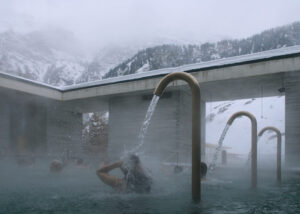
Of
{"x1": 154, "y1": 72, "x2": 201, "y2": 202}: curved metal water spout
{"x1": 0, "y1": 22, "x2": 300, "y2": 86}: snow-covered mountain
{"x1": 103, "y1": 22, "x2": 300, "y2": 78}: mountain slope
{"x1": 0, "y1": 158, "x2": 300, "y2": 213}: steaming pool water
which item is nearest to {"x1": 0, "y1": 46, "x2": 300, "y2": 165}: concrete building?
{"x1": 0, "y1": 158, "x2": 300, "y2": 213}: steaming pool water

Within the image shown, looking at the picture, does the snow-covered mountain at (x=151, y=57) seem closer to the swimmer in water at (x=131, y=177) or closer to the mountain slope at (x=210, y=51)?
the mountain slope at (x=210, y=51)

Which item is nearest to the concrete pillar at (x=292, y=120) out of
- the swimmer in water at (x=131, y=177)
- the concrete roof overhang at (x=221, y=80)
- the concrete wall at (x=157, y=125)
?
the concrete roof overhang at (x=221, y=80)

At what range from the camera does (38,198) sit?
6113mm

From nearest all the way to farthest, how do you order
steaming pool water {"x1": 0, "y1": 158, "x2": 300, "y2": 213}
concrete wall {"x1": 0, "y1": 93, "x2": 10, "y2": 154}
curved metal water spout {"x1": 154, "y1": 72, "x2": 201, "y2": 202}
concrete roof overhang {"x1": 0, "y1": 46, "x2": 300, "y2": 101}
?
1. curved metal water spout {"x1": 154, "y1": 72, "x2": 201, "y2": 202}
2. steaming pool water {"x1": 0, "y1": 158, "x2": 300, "y2": 213}
3. concrete roof overhang {"x1": 0, "y1": 46, "x2": 300, "y2": 101}
4. concrete wall {"x1": 0, "y1": 93, "x2": 10, "y2": 154}

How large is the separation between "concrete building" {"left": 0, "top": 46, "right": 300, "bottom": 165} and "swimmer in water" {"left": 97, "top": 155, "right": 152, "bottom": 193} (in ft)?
23.7

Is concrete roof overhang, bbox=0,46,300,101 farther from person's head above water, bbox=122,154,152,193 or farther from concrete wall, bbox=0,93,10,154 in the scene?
person's head above water, bbox=122,154,152,193

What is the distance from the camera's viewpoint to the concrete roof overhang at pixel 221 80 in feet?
38.0

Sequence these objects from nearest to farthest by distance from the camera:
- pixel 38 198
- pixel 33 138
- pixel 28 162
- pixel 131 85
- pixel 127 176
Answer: pixel 38 198 < pixel 127 176 < pixel 28 162 < pixel 131 85 < pixel 33 138

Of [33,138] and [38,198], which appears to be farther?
[33,138]

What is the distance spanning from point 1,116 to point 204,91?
12311mm

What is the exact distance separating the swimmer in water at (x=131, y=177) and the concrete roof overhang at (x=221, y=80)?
721 cm

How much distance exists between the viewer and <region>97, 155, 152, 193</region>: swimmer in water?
668 centimetres

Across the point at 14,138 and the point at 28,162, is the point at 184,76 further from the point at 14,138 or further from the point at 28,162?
the point at 14,138

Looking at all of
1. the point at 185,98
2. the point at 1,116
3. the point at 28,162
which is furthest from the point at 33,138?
the point at 185,98
